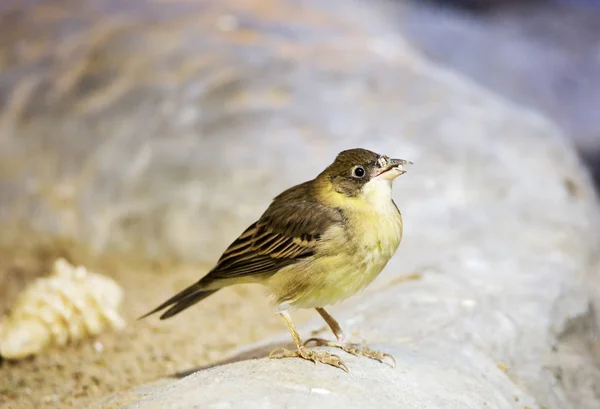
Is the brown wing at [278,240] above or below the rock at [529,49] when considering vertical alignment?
below

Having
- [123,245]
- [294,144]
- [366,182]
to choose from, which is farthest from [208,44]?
[366,182]

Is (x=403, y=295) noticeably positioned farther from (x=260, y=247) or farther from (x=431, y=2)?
(x=431, y=2)

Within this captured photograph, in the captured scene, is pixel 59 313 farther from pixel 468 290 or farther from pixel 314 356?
pixel 468 290

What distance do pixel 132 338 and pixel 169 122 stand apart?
2.10 metres

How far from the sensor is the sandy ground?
430 cm

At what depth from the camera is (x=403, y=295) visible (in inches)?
182

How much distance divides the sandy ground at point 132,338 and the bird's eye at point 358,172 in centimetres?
158

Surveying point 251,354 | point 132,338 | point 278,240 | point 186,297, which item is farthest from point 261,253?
point 132,338

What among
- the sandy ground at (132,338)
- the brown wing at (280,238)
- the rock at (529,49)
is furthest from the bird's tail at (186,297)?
the rock at (529,49)

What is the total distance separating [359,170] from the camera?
3482 mm

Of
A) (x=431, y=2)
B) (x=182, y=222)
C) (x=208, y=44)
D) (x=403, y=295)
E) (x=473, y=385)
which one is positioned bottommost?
(x=473, y=385)

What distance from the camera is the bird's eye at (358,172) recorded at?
3.48 m

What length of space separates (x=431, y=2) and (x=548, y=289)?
19.7 ft

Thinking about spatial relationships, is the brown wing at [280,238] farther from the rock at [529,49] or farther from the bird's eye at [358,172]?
the rock at [529,49]
